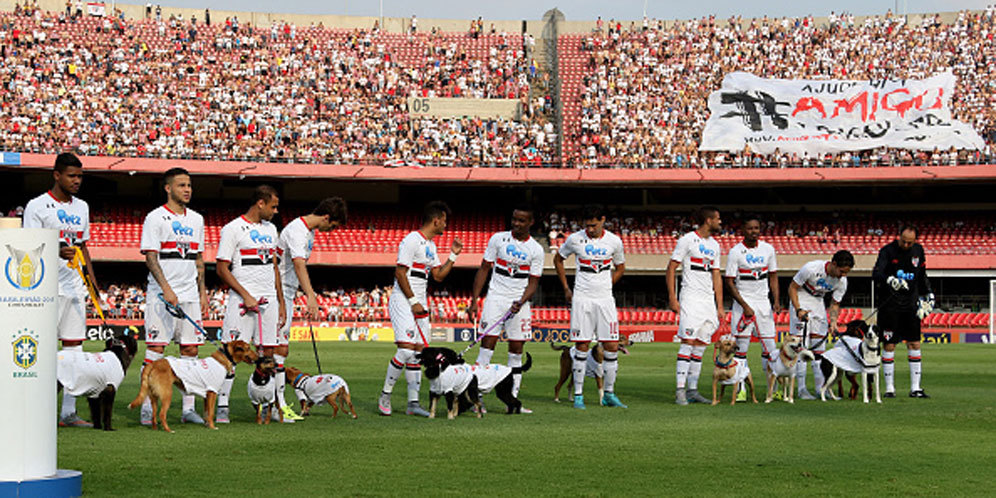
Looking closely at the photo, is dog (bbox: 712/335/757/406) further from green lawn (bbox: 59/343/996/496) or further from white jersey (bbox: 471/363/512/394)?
white jersey (bbox: 471/363/512/394)

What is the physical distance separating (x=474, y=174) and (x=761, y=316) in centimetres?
3415

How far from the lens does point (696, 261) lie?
49.2 ft

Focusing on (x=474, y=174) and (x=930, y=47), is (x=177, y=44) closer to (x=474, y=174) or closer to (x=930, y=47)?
(x=474, y=174)

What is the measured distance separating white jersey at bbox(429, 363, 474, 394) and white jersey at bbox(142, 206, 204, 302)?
2.84 metres

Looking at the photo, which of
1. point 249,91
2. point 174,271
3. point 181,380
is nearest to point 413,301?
point 174,271

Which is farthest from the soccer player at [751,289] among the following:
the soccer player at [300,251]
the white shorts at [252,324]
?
the white shorts at [252,324]

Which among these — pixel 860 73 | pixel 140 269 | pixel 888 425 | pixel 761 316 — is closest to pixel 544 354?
pixel 761 316

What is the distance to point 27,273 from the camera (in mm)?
6621

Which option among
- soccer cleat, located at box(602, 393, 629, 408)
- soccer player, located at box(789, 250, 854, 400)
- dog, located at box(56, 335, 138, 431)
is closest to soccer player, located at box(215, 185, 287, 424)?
dog, located at box(56, 335, 138, 431)

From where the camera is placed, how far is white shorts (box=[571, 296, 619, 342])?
1433cm

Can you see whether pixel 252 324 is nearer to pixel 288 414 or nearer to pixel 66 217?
pixel 288 414

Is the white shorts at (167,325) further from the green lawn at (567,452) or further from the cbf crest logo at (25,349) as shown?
the cbf crest logo at (25,349)

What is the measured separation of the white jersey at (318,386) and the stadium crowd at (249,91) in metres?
37.3

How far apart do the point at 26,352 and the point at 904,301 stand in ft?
43.0
